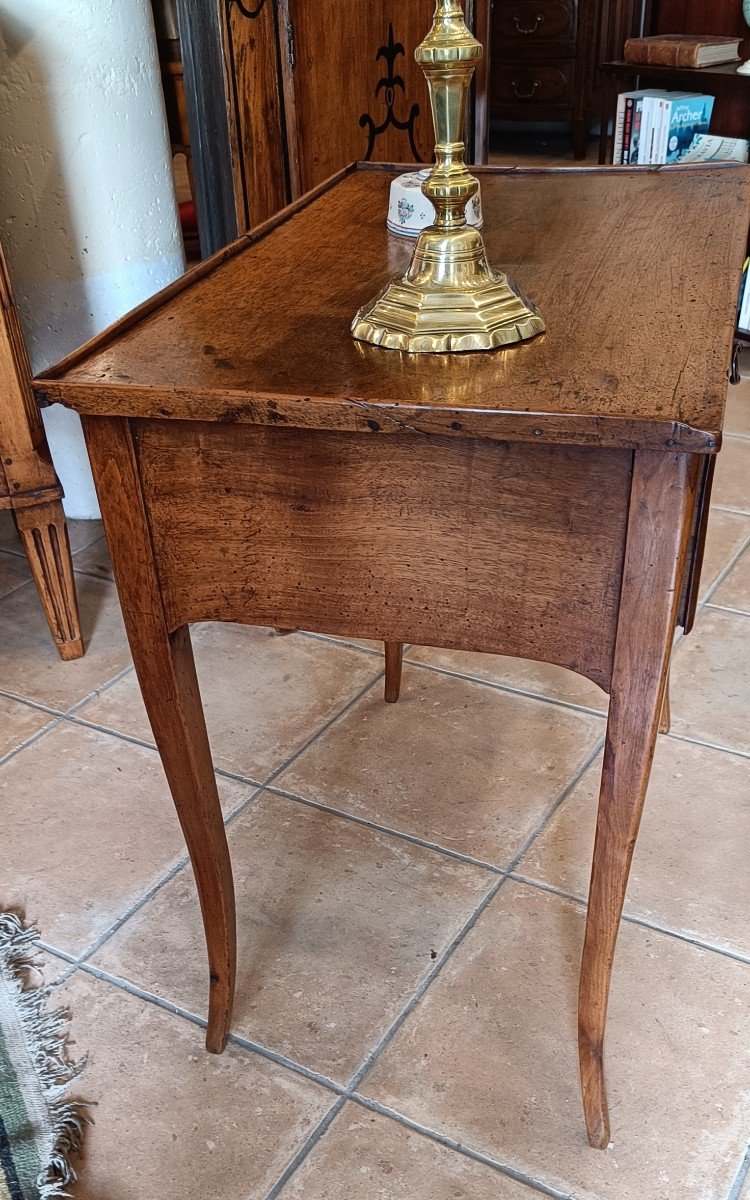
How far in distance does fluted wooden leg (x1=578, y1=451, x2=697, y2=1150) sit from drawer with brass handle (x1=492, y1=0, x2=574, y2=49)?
4656 mm

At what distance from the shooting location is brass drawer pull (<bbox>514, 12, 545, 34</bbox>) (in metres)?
4.94

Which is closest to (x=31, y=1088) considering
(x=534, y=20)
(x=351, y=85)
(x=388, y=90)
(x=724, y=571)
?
(x=724, y=571)

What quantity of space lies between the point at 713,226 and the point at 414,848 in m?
0.89

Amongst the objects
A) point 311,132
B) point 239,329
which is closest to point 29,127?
point 311,132

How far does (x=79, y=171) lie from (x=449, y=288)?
4.70ft

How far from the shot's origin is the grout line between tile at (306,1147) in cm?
114

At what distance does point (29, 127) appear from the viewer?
2078 mm

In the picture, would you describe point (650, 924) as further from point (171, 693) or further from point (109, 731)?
point (109, 731)

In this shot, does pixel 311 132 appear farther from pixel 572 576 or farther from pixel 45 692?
pixel 572 576

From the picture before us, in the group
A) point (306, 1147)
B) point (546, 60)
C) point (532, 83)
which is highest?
point (546, 60)

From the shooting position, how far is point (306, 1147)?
117 cm

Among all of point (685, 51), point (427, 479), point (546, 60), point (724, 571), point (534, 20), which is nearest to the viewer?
point (427, 479)

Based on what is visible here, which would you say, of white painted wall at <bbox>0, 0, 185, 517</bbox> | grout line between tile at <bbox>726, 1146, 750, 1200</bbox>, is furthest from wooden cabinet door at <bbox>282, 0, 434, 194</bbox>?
grout line between tile at <bbox>726, 1146, 750, 1200</bbox>

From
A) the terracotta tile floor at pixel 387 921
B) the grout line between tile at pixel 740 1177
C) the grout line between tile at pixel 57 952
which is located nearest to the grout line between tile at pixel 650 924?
A: the terracotta tile floor at pixel 387 921
